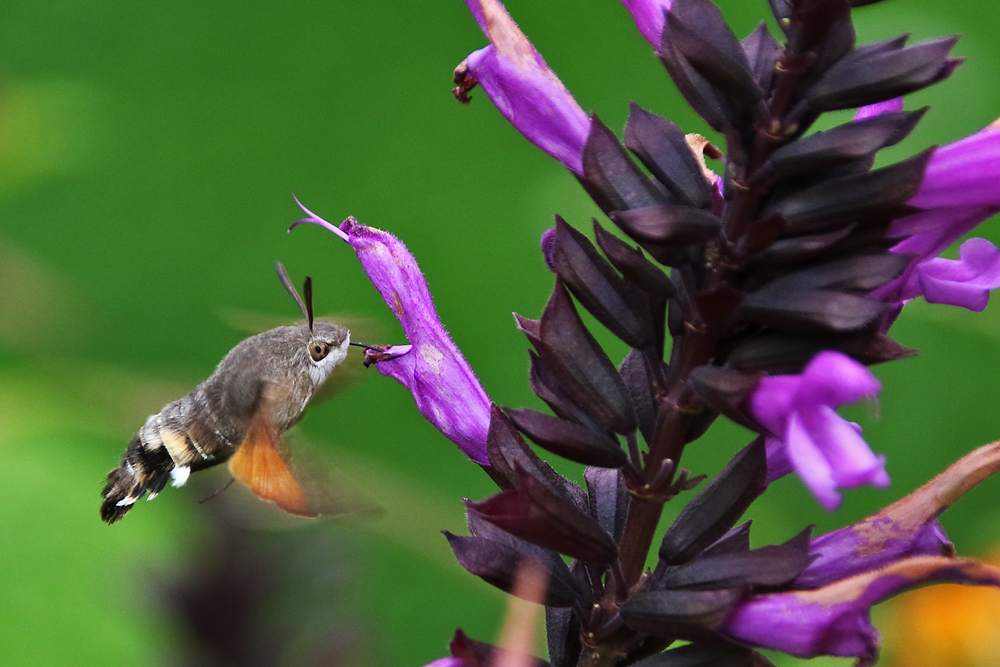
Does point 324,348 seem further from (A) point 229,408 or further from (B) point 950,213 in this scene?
(B) point 950,213

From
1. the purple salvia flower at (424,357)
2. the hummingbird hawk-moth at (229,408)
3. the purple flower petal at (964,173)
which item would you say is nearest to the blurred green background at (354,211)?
the hummingbird hawk-moth at (229,408)

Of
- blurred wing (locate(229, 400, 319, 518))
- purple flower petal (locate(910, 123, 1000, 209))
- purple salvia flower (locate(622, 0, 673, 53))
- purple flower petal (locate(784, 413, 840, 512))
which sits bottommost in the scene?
purple flower petal (locate(784, 413, 840, 512))


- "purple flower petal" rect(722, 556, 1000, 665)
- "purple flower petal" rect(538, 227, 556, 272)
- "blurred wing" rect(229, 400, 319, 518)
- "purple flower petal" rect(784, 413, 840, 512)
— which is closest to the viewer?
"purple flower petal" rect(784, 413, 840, 512)

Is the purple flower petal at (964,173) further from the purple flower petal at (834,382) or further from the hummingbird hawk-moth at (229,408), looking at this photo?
the hummingbird hawk-moth at (229,408)

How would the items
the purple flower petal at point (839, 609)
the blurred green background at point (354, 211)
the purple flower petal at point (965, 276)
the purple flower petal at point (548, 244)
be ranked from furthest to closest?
the blurred green background at point (354, 211) → the purple flower petal at point (548, 244) → the purple flower petal at point (965, 276) → the purple flower petal at point (839, 609)

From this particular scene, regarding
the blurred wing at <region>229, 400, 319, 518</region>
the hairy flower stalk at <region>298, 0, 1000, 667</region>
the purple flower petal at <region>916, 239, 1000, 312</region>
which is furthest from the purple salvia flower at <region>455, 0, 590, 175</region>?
the blurred wing at <region>229, 400, 319, 518</region>

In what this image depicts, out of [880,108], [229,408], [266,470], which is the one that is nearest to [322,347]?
[229,408]

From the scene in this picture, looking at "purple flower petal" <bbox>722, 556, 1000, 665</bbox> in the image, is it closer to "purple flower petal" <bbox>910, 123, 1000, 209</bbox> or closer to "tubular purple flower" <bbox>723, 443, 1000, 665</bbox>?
"tubular purple flower" <bbox>723, 443, 1000, 665</bbox>
